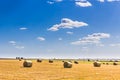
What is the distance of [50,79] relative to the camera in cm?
2553

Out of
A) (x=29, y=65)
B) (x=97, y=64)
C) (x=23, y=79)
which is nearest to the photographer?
(x=23, y=79)

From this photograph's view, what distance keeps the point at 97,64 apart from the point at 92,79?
35985 mm

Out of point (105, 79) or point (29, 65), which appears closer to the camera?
point (105, 79)

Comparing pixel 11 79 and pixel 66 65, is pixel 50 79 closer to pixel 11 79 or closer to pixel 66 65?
pixel 11 79

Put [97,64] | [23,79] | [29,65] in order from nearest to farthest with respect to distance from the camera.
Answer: [23,79], [29,65], [97,64]

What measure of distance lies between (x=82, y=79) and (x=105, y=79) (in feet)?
7.48

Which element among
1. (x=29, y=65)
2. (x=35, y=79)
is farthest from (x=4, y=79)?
(x=29, y=65)

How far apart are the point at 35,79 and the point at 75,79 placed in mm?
3952

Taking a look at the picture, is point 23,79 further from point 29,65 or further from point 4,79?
point 29,65

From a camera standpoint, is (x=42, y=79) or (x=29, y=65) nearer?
(x=42, y=79)

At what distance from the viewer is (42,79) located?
2525 centimetres

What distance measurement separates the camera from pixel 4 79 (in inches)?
975

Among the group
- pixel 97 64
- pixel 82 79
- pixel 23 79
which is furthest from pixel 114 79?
pixel 97 64

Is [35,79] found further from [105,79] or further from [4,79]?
[105,79]
